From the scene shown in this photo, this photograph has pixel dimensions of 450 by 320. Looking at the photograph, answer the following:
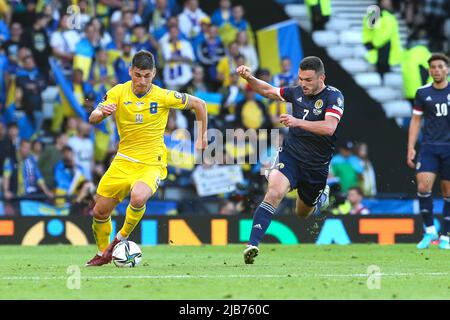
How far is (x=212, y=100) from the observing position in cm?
1980

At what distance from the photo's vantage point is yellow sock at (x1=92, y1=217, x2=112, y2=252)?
39.1ft

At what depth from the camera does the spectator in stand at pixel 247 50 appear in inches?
808

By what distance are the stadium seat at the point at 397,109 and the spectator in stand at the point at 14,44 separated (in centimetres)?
723

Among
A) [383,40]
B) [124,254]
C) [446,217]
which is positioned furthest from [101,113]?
[383,40]

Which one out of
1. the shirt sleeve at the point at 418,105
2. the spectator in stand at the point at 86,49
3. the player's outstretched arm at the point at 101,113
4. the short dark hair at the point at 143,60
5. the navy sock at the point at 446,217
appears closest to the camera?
the player's outstretched arm at the point at 101,113

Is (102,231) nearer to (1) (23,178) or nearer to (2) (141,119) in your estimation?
(2) (141,119)

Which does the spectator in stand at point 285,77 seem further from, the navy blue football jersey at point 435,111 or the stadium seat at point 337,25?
the navy blue football jersey at point 435,111

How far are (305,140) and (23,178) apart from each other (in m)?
7.51

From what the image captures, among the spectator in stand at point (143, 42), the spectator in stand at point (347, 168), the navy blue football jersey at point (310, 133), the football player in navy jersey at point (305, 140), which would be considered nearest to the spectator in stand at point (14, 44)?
the spectator in stand at point (143, 42)

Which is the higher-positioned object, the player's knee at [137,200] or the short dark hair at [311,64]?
the short dark hair at [311,64]

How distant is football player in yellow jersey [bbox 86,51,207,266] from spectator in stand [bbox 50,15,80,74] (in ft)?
27.3

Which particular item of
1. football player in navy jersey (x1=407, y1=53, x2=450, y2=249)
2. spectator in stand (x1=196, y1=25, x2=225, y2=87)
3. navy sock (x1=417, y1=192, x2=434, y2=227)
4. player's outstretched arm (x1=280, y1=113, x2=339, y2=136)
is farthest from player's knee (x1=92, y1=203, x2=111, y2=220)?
spectator in stand (x1=196, y1=25, x2=225, y2=87)
